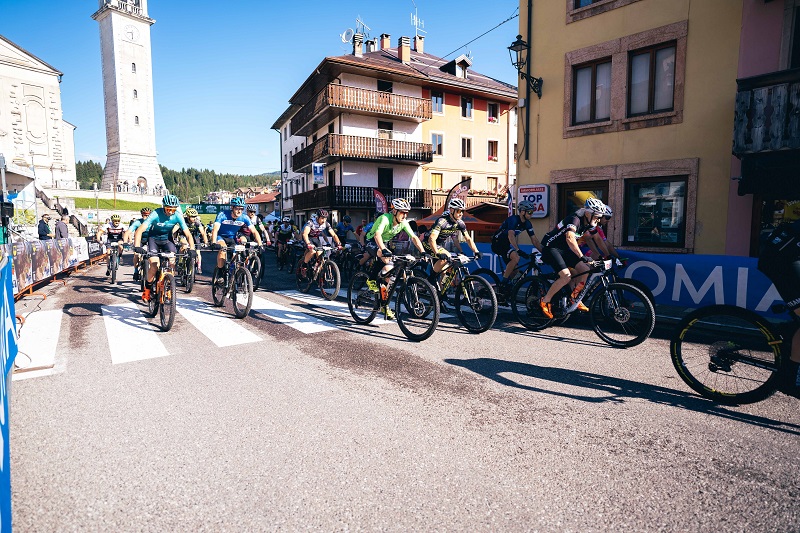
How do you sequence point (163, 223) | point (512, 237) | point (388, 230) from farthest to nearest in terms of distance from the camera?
1. point (512, 237)
2. point (163, 223)
3. point (388, 230)

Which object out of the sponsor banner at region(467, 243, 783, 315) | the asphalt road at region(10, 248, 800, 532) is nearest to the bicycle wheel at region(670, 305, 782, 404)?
the asphalt road at region(10, 248, 800, 532)

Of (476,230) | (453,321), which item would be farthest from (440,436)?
(476,230)

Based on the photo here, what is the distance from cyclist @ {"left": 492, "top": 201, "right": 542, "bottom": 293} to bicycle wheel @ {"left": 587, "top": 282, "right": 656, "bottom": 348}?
2.05m

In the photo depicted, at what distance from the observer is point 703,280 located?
7566mm

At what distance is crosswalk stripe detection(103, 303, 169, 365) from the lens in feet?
18.9

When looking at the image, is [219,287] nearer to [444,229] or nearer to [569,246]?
[444,229]

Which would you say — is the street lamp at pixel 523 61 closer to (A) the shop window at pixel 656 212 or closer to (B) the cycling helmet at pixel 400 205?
(A) the shop window at pixel 656 212

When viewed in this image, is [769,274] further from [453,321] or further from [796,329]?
[453,321]

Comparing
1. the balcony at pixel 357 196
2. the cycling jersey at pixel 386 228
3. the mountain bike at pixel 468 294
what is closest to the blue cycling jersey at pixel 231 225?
the cycling jersey at pixel 386 228

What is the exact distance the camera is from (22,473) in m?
3.00

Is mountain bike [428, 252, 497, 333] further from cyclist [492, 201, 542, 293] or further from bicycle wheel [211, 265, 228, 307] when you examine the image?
bicycle wheel [211, 265, 228, 307]

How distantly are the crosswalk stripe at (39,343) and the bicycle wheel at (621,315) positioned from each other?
6.79 metres

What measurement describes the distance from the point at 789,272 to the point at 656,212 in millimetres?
9474

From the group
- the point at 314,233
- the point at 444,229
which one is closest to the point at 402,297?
the point at 444,229
